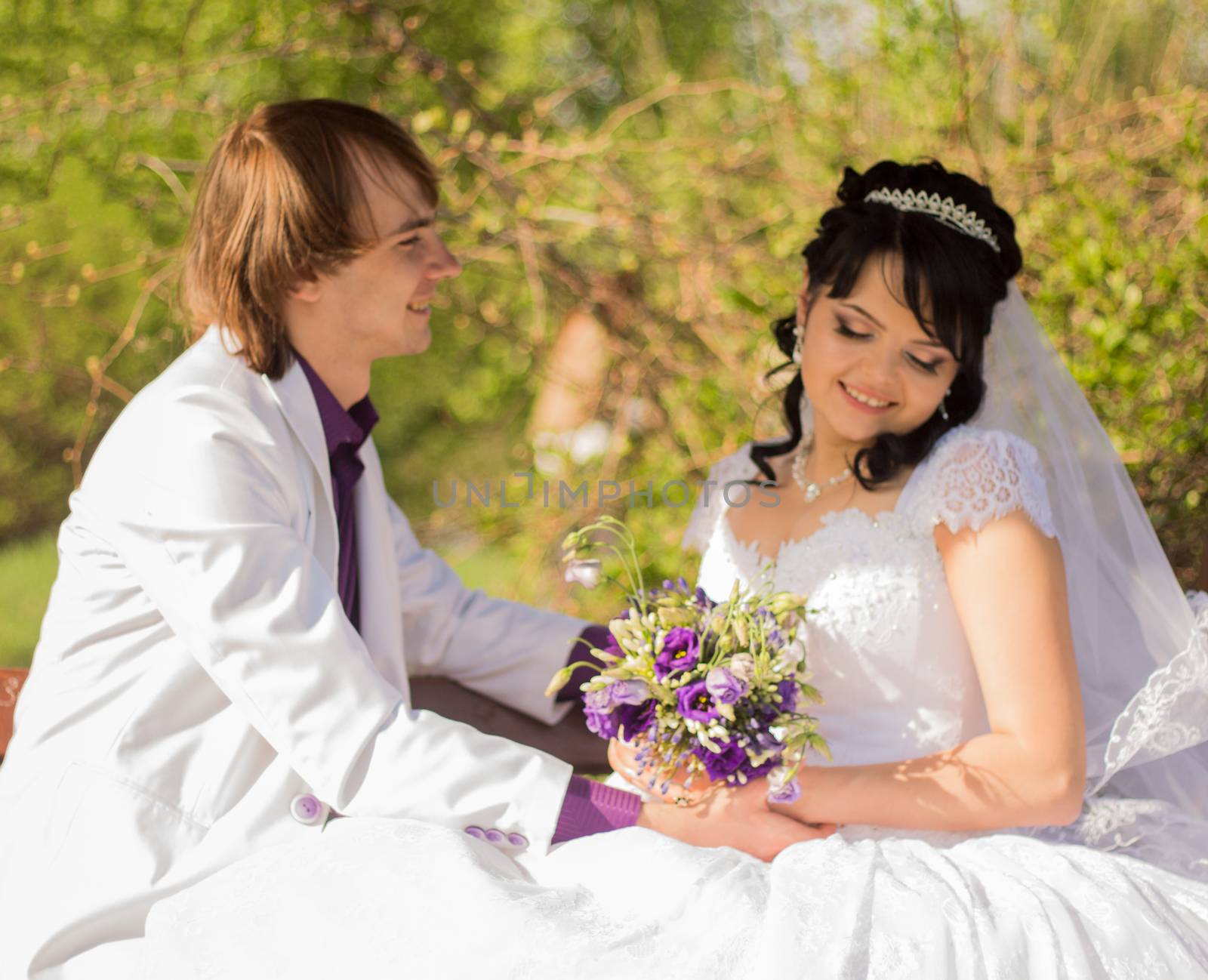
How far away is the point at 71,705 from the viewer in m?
2.17

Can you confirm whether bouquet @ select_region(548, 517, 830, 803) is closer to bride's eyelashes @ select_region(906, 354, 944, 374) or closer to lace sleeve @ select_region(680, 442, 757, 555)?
bride's eyelashes @ select_region(906, 354, 944, 374)

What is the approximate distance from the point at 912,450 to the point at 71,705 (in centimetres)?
175

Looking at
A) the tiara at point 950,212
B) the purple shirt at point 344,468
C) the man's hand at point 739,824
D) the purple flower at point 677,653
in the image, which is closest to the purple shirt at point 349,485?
the purple shirt at point 344,468

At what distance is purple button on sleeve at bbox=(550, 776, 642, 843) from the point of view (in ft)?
6.94

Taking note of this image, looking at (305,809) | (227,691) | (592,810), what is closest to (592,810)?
(592,810)

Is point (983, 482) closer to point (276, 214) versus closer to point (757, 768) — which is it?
point (757, 768)

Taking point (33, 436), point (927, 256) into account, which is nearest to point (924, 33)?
point (927, 256)

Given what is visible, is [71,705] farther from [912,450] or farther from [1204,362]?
[1204,362]

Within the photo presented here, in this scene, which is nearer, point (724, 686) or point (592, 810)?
point (724, 686)

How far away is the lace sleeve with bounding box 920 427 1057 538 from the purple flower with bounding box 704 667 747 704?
2.20 feet

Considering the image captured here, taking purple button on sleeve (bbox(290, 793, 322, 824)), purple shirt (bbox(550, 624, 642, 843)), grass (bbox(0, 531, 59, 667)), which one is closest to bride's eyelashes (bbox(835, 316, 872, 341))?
purple shirt (bbox(550, 624, 642, 843))

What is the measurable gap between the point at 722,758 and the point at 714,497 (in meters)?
1.10

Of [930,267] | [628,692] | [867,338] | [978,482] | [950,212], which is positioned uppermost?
[950,212]

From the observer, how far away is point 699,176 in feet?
15.3
